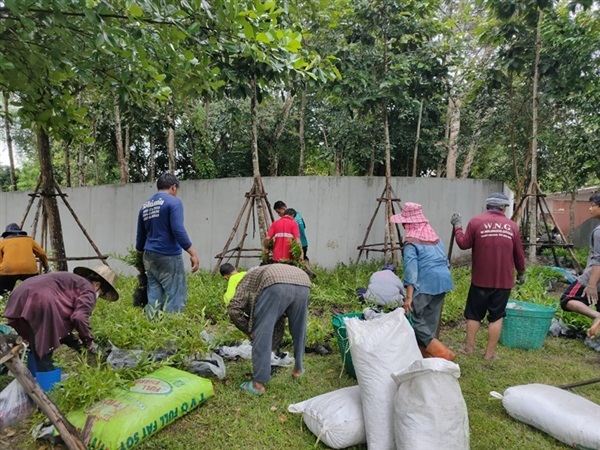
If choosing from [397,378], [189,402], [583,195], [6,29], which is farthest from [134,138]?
[583,195]

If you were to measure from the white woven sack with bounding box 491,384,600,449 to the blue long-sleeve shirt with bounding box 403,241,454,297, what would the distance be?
1.02m

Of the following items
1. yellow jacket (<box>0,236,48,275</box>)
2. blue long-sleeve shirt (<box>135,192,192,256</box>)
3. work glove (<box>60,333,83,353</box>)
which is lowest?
work glove (<box>60,333,83,353</box>)

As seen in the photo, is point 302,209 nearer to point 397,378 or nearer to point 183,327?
point 183,327

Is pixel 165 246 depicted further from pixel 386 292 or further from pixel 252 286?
pixel 386 292

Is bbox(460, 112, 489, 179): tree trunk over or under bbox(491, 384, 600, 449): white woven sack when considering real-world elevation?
over

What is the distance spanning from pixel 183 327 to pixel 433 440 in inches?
87.2

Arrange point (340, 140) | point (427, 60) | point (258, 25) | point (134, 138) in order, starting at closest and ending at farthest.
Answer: point (258, 25), point (427, 60), point (340, 140), point (134, 138)

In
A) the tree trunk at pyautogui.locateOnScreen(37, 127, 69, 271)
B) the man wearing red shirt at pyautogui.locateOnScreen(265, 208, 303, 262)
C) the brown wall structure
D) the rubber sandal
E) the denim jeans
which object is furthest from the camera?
the brown wall structure

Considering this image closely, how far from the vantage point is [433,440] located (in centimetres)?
211

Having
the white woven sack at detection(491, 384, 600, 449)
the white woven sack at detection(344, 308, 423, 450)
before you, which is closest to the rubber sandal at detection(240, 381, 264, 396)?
the white woven sack at detection(344, 308, 423, 450)

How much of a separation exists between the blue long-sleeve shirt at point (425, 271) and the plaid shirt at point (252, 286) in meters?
1.04

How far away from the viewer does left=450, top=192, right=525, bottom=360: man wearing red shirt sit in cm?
387

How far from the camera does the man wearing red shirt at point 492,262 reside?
3.87 m

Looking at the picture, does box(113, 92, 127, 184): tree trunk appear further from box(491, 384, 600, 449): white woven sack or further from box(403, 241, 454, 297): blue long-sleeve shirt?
box(491, 384, 600, 449): white woven sack
